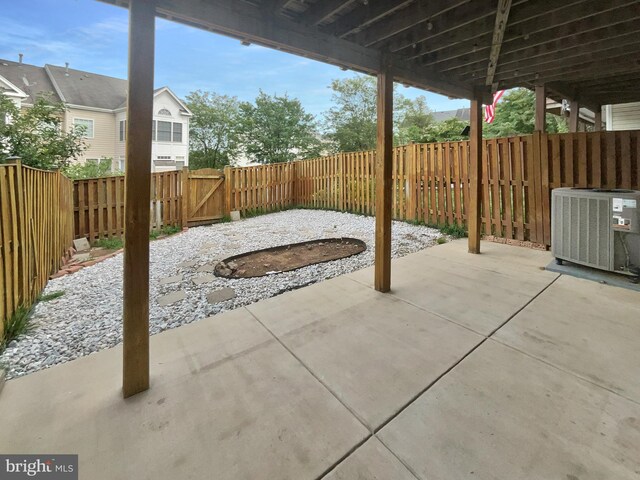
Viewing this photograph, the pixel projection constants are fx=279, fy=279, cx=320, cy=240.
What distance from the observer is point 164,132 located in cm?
1592

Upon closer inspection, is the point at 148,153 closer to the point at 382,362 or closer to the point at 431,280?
A: the point at 382,362

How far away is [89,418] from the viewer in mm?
1472

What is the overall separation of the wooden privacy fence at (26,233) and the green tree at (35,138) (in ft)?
6.14

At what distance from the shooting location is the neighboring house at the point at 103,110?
13.9m

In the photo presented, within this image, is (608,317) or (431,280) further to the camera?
(431,280)

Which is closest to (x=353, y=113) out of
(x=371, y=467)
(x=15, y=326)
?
(x=15, y=326)

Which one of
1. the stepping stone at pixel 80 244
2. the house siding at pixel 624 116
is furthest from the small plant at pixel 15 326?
the house siding at pixel 624 116

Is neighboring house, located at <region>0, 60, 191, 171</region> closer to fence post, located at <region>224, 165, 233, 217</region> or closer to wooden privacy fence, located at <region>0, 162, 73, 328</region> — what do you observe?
fence post, located at <region>224, 165, 233, 217</region>

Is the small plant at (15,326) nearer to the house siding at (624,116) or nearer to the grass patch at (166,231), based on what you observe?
the grass patch at (166,231)

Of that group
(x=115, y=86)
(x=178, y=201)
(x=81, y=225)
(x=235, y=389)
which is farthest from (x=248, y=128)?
(x=235, y=389)

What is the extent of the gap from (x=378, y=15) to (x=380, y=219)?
184cm

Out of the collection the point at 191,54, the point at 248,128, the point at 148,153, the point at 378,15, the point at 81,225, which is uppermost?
the point at 191,54

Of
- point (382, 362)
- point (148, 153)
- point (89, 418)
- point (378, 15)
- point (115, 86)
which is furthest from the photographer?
point (115, 86)

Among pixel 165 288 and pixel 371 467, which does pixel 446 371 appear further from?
pixel 165 288
